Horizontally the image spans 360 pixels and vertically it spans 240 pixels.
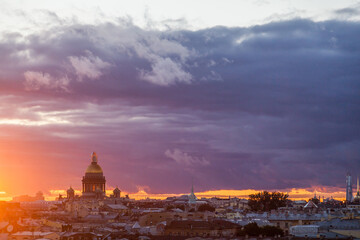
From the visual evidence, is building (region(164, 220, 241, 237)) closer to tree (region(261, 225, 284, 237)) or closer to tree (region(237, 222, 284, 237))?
tree (region(237, 222, 284, 237))

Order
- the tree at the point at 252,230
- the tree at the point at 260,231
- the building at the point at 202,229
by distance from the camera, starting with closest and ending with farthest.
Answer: the tree at the point at 260,231
the tree at the point at 252,230
the building at the point at 202,229

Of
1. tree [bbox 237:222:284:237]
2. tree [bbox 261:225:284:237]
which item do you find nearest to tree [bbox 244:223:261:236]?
tree [bbox 237:222:284:237]

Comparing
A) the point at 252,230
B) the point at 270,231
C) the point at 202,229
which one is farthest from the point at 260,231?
the point at 202,229

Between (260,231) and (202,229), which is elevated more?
(202,229)

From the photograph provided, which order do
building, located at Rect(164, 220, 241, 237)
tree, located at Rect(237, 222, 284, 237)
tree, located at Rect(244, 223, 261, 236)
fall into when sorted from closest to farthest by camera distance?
tree, located at Rect(237, 222, 284, 237) → tree, located at Rect(244, 223, 261, 236) → building, located at Rect(164, 220, 241, 237)

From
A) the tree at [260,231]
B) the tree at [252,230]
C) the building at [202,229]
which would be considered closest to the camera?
the tree at [260,231]

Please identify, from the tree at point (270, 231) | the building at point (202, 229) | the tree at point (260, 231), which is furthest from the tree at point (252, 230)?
the building at point (202, 229)

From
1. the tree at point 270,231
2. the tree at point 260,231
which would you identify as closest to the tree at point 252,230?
the tree at point 260,231

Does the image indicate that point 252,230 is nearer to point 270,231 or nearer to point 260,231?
point 260,231

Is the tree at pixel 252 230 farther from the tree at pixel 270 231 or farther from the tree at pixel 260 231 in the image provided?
the tree at pixel 270 231

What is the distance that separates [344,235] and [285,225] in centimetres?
2945

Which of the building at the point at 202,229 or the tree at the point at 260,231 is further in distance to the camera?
the building at the point at 202,229

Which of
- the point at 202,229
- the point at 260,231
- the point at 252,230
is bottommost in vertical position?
the point at 260,231

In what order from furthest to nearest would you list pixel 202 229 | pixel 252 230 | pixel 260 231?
pixel 202 229, pixel 252 230, pixel 260 231
